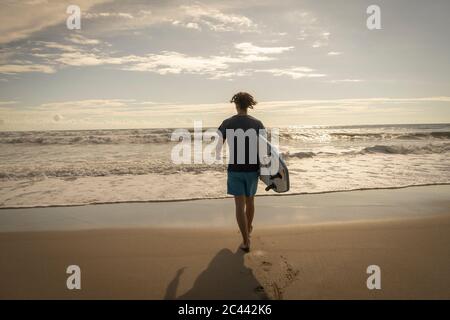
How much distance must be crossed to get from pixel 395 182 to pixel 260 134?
20.8ft

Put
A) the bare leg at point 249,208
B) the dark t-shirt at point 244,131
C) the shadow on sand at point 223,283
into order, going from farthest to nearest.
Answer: the bare leg at point 249,208, the dark t-shirt at point 244,131, the shadow on sand at point 223,283

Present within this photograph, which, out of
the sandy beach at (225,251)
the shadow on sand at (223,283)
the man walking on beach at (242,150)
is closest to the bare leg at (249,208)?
the man walking on beach at (242,150)

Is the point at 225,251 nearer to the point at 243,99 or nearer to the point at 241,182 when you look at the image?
Result: the point at 241,182

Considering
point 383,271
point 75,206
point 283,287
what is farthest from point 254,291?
point 75,206

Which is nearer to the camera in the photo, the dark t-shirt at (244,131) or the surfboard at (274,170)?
the dark t-shirt at (244,131)

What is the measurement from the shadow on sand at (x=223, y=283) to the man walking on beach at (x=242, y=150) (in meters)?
0.57

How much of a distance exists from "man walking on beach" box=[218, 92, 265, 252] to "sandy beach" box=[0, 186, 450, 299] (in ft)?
2.42

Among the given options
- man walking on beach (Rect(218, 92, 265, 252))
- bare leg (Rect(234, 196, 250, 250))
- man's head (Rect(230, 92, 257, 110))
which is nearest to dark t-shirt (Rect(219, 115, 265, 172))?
man walking on beach (Rect(218, 92, 265, 252))

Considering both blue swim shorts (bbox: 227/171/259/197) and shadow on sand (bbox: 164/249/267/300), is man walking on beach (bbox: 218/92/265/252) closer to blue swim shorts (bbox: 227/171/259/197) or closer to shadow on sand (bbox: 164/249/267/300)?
blue swim shorts (bbox: 227/171/259/197)

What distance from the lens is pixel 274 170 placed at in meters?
5.03

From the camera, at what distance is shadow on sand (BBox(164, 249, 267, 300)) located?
131 inches

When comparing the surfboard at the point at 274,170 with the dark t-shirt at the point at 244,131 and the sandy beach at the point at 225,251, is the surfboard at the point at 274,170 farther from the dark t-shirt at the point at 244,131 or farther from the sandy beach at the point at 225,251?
the sandy beach at the point at 225,251

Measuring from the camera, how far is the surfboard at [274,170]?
4938 mm
